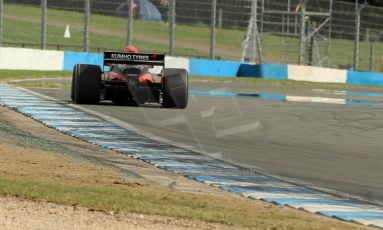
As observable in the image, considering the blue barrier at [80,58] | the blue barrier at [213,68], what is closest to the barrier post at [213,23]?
Answer: the blue barrier at [213,68]

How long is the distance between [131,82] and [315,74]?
18.7 meters

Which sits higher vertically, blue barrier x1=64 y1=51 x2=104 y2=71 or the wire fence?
the wire fence

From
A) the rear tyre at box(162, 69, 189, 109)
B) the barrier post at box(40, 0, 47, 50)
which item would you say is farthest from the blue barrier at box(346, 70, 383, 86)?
the rear tyre at box(162, 69, 189, 109)

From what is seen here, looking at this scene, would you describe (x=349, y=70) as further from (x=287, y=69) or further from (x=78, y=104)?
(x=78, y=104)

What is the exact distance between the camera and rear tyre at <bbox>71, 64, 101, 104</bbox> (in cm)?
1806

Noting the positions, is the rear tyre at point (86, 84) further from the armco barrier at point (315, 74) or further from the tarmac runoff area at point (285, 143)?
the armco barrier at point (315, 74)

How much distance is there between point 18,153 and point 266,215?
12.5 ft

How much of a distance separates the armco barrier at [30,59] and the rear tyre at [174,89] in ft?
33.6

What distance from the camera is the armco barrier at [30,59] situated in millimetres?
27906

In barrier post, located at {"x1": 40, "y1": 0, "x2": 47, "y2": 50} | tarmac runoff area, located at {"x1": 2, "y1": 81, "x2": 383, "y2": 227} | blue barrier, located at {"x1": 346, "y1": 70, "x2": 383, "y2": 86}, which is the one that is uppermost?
barrier post, located at {"x1": 40, "y1": 0, "x2": 47, "y2": 50}

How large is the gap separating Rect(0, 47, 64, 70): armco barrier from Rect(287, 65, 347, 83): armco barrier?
899cm

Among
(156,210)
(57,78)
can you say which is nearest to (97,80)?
(57,78)

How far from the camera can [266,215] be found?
26.1ft

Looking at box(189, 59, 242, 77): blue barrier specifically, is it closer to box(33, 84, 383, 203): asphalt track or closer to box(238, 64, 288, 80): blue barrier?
box(238, 64, 288, 80): blue barrier
